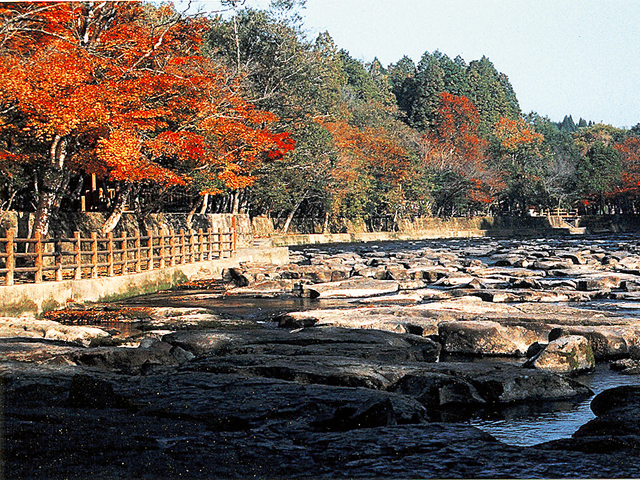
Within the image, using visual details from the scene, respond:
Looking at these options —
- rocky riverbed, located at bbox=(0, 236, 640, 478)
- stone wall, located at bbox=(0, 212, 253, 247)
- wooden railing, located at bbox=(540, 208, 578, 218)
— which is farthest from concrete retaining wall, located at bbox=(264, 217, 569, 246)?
rocky riverbed, located at bbox=(0, 236, 640, 478)

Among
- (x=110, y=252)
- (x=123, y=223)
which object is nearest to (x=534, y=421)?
(x=110, y=252)

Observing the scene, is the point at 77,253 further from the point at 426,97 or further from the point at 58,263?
the point at 426,97

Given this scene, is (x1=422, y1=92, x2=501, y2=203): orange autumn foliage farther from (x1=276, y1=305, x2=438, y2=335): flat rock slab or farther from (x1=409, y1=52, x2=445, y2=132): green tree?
(x1=276, y1=305, x2=438, y2=335): flat rock slab

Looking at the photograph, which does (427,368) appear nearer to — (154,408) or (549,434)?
(549,434)

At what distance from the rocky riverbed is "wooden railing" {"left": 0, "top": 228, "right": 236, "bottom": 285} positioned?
1541mm

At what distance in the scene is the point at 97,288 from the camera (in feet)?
51.0

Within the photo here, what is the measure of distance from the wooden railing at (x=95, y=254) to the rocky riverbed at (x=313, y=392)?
1.54 m

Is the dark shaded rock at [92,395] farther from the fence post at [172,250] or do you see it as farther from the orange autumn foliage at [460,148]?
the orange autumn foliage at [460,148]

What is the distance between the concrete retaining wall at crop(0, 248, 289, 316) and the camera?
13017mm

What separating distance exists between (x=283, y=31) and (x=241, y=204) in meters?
9.38

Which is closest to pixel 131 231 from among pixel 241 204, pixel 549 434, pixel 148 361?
pixel 241 204

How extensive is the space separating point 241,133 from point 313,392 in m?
22.3

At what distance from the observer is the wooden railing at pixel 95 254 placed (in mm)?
13867

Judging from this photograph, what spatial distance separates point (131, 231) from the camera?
83.9 ft
